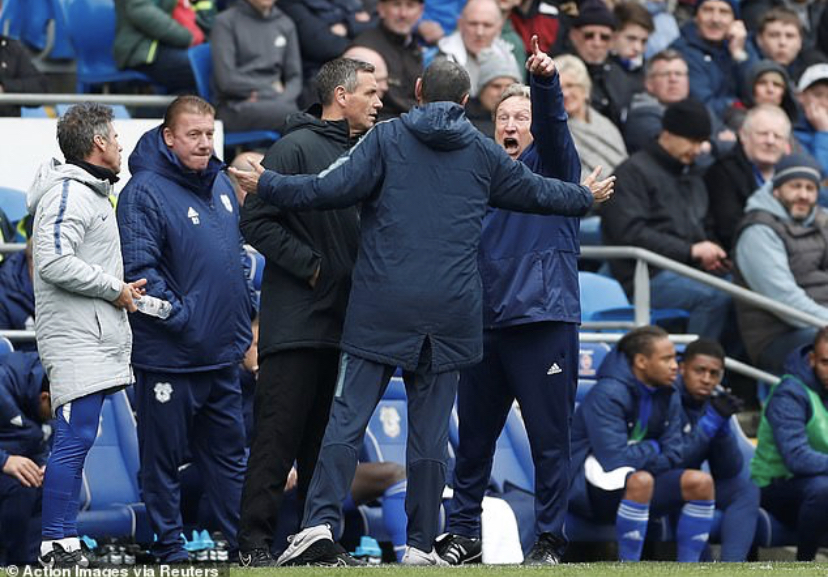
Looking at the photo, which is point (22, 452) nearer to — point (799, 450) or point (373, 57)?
point (373, 57)

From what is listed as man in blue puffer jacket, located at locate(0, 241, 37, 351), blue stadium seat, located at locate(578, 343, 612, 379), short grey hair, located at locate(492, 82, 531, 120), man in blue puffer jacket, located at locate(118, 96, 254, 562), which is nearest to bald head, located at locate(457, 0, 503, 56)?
blue stadium seat, located at locate(578, 343, 612, 379)

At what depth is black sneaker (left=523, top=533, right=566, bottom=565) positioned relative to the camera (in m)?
8.81

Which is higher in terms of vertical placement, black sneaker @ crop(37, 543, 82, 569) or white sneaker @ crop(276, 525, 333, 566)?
white sneaker @ crop(276, 525, 333, 566)

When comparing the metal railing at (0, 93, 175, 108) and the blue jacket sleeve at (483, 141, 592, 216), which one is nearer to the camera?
the blue jacket sleeve at (483, 141, 592, 216)

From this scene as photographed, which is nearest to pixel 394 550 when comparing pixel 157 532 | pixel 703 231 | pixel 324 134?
pixel 157 532

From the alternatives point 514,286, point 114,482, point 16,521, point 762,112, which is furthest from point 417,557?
point 762,112

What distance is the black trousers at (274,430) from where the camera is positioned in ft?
28.4

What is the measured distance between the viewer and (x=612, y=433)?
432 inches

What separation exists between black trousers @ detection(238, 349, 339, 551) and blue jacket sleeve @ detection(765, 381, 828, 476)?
367 cm

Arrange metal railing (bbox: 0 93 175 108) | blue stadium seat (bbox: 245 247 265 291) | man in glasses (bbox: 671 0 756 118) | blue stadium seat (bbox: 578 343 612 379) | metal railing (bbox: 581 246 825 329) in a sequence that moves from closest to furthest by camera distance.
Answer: blue stadium seat (bbox: 245 247 265 291) < blue stadium seat (bbox: 578 343 612 379) < metal railing (bbox: 581 246 825 329) < metal railing (bbox: 0 93 175 108) < man in glasses (bbox: 671 0 756 118)

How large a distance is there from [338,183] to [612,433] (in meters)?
3.41

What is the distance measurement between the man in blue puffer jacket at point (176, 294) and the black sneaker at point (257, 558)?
60 cm

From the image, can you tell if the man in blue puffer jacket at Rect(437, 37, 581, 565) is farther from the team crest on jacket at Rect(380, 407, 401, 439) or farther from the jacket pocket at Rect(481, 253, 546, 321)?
the team crest on jacket at Rect(380, 407, 401, 439)

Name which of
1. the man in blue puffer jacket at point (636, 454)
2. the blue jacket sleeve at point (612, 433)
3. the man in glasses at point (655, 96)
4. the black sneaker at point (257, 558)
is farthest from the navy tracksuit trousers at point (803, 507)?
the black sneaker at point (257, 558)
